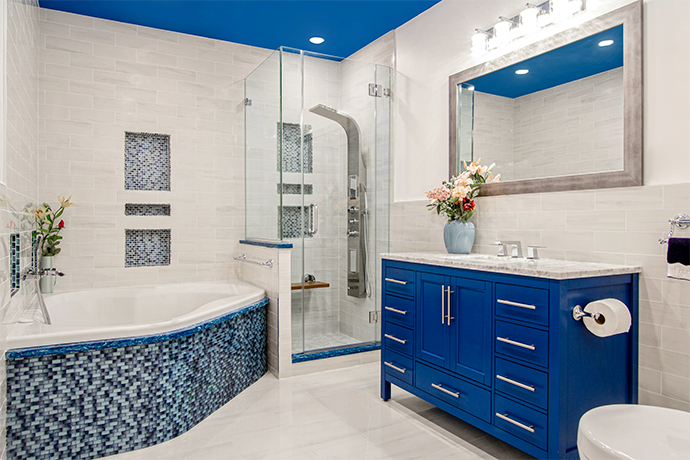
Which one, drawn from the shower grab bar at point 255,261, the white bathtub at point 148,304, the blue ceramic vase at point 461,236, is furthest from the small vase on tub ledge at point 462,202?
the white bathtub at point 148,304

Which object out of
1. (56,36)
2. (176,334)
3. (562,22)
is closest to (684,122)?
(562,22)

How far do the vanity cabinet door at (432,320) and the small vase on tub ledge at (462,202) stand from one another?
459 millimetres

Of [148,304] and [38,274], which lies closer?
[38,274]

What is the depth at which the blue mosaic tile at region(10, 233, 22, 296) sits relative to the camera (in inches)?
88.5

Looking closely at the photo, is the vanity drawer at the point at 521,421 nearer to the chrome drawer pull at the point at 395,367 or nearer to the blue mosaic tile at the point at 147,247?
the chrome drawer pull at the point at 395,367

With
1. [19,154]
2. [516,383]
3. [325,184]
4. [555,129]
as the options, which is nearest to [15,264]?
[19,154]

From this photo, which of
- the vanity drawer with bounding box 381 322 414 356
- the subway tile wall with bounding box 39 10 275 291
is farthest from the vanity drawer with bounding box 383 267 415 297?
the subway tile wall with bounding box 39 10 275 291

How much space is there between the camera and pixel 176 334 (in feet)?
7.72

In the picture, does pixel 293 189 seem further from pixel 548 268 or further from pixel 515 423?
pixel 515 423

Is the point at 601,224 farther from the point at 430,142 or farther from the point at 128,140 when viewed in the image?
the point at 128,140

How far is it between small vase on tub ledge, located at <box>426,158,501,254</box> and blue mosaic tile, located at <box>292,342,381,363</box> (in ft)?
3.77

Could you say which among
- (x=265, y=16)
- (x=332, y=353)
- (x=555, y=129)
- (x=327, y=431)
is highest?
(x=265, y=16)

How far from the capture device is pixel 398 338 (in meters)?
2.70

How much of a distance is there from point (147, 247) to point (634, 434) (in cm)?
351
